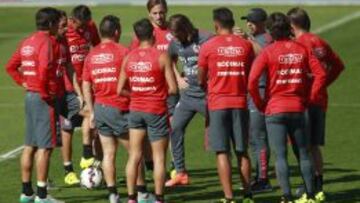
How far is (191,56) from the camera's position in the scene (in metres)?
17.4

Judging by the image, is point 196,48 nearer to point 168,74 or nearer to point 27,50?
point 168,74

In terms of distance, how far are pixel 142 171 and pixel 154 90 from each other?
1.27 m

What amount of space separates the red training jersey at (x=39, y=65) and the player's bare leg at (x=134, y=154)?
4.36 ft

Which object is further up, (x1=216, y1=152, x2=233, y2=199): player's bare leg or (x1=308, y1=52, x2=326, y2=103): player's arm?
(x1=308, y1=52, x2=326, y2=103): player's arm

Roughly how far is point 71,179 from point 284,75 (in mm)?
4275

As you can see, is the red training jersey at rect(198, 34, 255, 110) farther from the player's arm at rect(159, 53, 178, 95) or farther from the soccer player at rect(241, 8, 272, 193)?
the soccer player at rect(241, 8, 272, 193)

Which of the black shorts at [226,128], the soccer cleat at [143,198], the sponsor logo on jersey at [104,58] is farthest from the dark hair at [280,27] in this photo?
the soccer cleat at [143,198]

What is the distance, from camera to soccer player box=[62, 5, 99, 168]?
60.4 feet

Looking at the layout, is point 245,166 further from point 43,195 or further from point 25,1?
point 25,1

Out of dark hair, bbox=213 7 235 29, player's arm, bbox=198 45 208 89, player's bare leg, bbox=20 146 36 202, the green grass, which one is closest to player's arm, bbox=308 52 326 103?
dark hair, bbox=213 7 235 29

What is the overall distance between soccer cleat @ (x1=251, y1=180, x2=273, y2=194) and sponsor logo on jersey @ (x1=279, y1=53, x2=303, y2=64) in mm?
2679

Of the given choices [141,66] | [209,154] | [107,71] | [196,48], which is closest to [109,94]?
[107,71]

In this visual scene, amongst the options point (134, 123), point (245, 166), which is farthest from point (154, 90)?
point (245, 166)

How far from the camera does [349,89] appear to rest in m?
27.9
